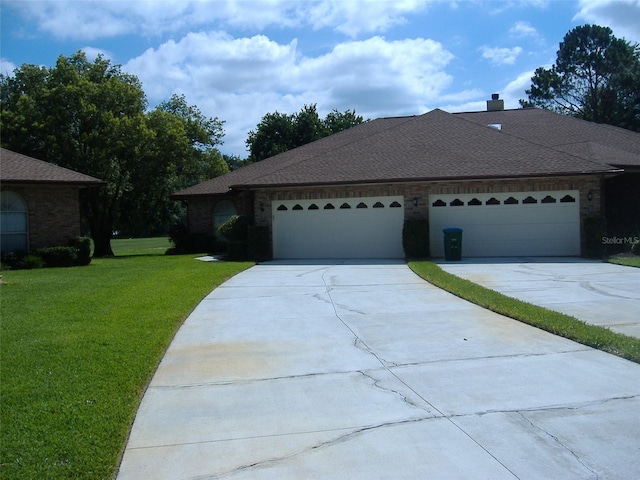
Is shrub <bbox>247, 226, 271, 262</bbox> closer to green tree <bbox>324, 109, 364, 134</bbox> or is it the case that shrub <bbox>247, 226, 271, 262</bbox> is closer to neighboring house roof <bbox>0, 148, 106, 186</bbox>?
neighboring house roof <bbox>0, 148, 106, 186</bbox>

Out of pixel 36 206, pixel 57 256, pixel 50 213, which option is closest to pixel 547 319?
pixel 57 256

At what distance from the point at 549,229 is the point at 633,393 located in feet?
48.6

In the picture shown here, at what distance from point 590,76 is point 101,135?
1560 inches

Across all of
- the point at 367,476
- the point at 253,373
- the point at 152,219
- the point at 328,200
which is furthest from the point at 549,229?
the point at 152,219

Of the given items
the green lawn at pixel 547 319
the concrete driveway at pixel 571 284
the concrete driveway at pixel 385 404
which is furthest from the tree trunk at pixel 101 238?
the concrete driveway at pixel 385 404

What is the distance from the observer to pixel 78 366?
22.2 feet

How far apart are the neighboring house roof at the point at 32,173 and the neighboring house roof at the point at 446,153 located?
5648 millimetres

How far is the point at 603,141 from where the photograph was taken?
23.6 metres

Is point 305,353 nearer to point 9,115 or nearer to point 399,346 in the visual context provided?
point 399,346

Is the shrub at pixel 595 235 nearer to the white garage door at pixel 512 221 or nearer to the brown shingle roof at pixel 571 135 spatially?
the white garage door at pixel 512 221

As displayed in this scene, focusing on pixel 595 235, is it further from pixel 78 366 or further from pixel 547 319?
pixel 78 366

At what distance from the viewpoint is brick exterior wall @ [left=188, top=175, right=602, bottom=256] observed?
1912 cm

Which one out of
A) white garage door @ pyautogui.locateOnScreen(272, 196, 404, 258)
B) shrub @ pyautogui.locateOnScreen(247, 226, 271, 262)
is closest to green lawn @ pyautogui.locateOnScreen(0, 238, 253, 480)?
shrub @ pyautogui.locateOnScreen(247, 226, 271, 262)

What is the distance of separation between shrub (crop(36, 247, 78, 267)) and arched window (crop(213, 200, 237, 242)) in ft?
23.9
